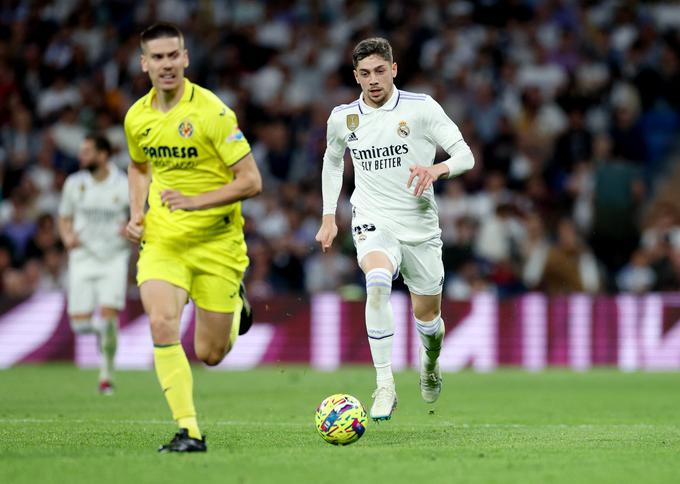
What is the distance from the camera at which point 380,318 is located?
32.8ft

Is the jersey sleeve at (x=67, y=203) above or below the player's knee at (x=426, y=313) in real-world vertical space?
above

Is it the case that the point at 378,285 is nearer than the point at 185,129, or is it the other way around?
the point at 185,129

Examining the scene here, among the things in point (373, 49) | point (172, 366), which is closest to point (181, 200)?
point (172, 366)

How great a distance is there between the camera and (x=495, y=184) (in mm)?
21500

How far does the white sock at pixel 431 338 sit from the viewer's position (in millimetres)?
11047

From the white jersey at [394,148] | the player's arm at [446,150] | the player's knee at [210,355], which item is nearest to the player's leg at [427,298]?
the white jersey at [394,148]

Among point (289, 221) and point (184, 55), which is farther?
point (289, 221)

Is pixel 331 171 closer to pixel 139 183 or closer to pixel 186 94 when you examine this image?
pixel 139 183

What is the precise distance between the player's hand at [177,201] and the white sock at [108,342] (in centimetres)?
731

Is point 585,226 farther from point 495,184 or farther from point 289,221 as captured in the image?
point 289,221

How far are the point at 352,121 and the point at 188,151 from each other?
2223 mm

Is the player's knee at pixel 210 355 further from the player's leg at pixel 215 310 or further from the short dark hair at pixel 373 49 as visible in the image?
the short dark hair at pixel 373 49

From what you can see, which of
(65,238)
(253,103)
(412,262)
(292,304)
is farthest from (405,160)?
(253,103)

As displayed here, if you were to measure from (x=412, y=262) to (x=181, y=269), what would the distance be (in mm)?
2658
